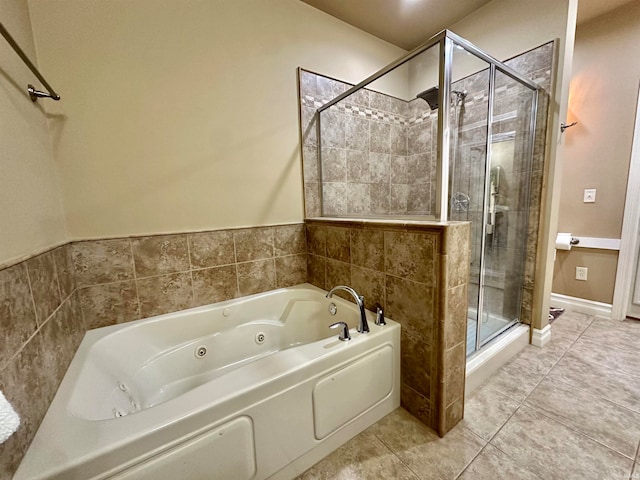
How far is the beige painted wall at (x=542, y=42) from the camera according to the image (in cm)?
159

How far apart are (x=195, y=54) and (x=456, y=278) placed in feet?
6.33

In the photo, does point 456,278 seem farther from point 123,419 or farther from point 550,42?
point 550,42

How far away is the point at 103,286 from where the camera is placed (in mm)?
1379

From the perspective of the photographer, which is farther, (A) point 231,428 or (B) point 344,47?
(B) point 344,47

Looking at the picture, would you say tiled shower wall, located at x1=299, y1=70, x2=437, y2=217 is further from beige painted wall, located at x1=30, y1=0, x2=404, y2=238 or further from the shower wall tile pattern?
the shower wall tile pattern

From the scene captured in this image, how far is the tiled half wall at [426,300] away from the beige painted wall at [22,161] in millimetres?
1436

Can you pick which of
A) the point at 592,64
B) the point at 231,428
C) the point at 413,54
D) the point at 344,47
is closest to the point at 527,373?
the point at 231,428

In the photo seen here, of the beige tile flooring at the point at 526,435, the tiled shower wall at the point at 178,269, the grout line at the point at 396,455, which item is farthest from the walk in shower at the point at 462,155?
the grout line at the point at 396,455

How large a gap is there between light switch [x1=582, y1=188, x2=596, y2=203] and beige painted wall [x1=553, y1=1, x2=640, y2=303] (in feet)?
0.09

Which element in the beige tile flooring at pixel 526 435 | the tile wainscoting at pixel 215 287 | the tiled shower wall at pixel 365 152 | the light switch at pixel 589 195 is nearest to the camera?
the tile wainscoting at pixel 215 287

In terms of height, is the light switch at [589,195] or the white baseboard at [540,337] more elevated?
the light switch at [589,195]

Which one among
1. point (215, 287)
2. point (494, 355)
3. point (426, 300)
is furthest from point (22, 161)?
point (494, 355)

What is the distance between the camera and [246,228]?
1764mm

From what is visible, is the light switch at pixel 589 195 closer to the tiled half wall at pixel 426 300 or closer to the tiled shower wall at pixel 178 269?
the tiled half wall at pixel 426 300
